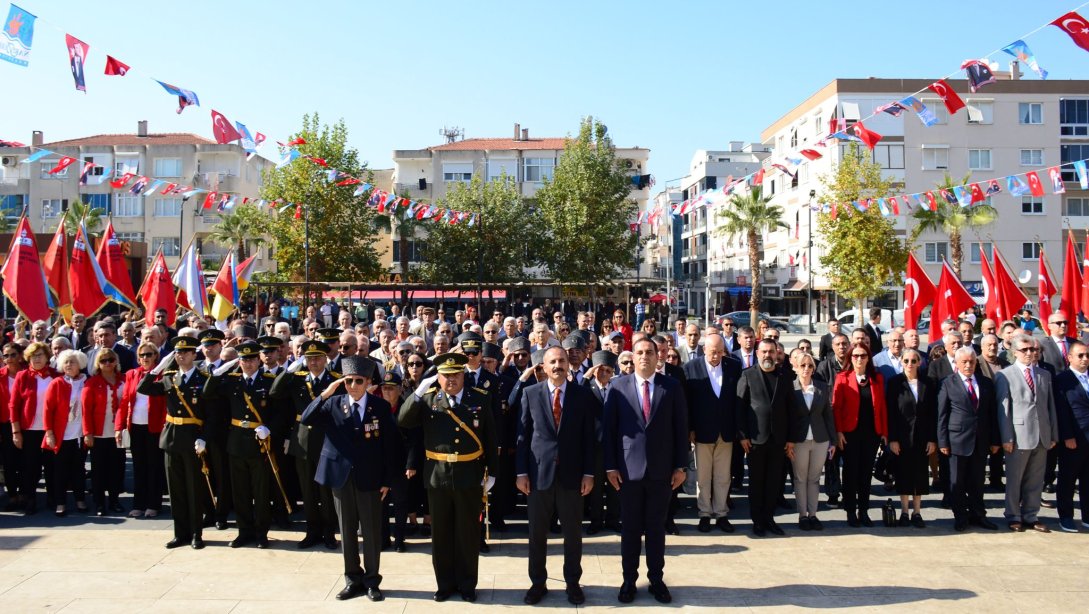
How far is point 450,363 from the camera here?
6062mm

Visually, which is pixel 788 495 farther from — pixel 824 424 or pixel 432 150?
pixel 432 150

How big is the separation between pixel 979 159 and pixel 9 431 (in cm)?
4981

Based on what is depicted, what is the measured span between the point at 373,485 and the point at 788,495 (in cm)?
537

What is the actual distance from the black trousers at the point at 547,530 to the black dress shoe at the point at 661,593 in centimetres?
55

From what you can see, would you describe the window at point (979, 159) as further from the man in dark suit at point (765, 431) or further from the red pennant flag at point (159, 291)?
the man in dark suit at point (765, 431)

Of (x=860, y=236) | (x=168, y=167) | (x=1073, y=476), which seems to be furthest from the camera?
(x=168, y=167)

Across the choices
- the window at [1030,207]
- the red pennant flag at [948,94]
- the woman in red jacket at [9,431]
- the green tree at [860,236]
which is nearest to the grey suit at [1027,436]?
the red pennant flag at [948,94]

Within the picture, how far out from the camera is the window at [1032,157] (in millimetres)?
47375

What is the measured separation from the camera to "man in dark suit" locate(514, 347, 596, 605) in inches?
238

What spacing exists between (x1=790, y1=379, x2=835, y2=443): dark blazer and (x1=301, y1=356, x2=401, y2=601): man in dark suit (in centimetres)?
387

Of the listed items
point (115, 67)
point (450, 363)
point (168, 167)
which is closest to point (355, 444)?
point (450, 363)

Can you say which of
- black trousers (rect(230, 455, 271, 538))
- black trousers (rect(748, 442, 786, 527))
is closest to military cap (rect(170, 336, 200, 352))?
black trousers (rect(230, 455, 271, 538))

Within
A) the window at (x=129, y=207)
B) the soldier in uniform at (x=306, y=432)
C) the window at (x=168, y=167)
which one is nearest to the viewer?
the soldier in uniform at (x=306, y=432)

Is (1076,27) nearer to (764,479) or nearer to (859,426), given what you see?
(859,426)
